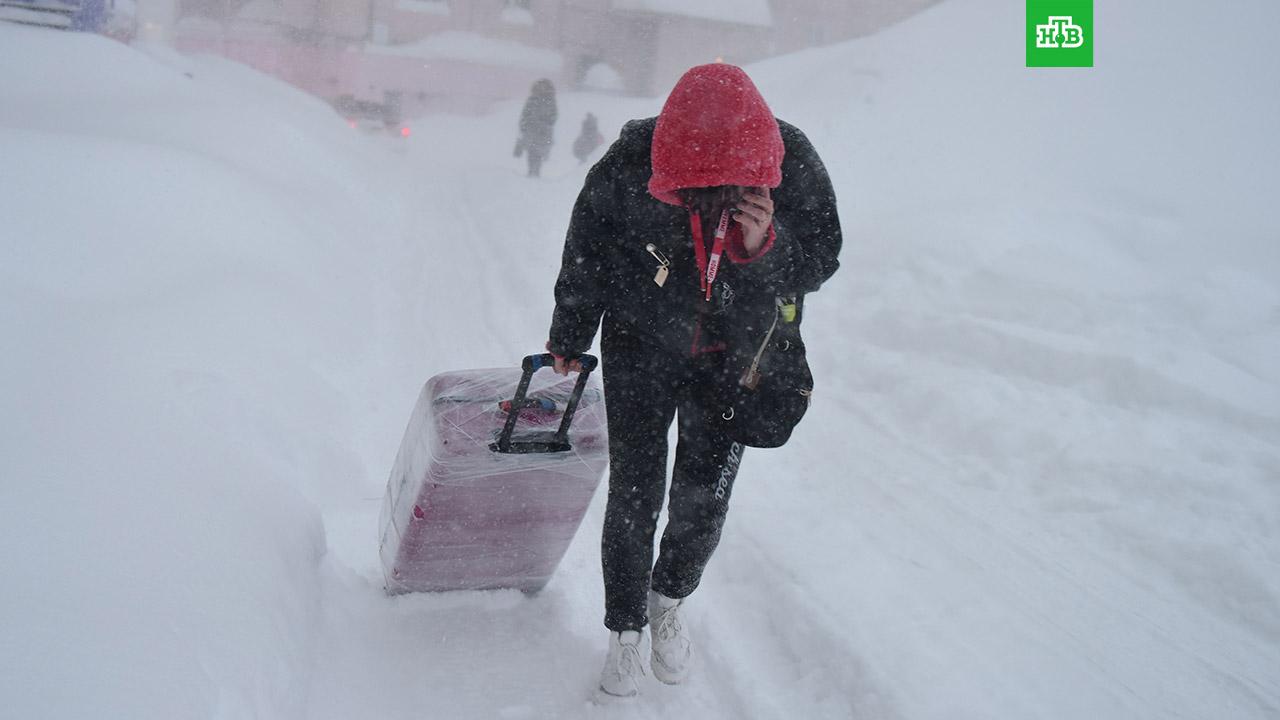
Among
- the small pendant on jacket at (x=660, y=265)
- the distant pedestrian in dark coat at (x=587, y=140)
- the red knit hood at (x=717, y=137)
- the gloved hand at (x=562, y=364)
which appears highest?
the distant pedestrian in dark coat at (x=587, y=140)

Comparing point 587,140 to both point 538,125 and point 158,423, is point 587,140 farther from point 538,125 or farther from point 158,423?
point 158,423

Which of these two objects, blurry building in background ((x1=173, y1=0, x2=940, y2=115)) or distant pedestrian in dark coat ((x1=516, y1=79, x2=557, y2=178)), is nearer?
distant pedestrian in dark coat ((x1=516, y1=79, x2=557, y2=178))

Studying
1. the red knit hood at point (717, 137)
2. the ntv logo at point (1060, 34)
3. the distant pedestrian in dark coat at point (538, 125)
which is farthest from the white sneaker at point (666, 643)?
the distant pedestrian in dark coat at point (538, 125)

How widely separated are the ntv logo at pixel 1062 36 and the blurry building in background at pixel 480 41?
609 inches

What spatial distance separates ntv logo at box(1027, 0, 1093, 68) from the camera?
36.0ft

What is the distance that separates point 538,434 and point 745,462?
6.36 feet

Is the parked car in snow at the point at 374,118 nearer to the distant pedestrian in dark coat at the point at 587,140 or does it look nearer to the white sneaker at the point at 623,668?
the distant pedestrian in dark coat at the point at 587,140

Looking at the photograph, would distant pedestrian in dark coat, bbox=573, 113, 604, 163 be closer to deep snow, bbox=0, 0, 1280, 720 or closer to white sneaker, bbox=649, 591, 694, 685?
deep snow, bbox=0, 0, 1280, 720

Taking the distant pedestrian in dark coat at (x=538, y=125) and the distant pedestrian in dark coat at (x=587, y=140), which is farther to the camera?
the distant pedestrian in dark coat at (x=587, y=140)

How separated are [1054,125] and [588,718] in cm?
957

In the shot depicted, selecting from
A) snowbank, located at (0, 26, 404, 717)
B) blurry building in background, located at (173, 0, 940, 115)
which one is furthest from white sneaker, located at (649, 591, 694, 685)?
blurry building in background, located at (173, 0, 940, 115)

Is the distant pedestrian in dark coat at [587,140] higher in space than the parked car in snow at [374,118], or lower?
lower

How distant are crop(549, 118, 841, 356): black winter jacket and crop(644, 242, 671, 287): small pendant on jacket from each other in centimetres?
1

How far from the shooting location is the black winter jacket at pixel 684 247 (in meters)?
1.87
